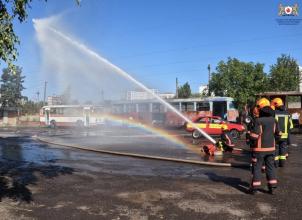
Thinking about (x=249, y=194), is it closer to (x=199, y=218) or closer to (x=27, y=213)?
(x=199, y=218)

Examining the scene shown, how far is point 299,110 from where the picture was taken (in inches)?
1073

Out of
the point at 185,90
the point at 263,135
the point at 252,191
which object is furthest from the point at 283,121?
the point at 185,90

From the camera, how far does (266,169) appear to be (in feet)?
26.2

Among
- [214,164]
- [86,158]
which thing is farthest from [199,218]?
[86,158]

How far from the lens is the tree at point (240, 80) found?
3878cm

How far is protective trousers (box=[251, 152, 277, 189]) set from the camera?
25.6 ft

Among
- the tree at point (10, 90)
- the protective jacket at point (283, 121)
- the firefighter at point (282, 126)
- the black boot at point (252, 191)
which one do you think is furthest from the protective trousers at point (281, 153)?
the tree at point (10, 90)

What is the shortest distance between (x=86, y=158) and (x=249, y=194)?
26.3ft

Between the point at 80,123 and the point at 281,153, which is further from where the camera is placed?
the point at 80,123

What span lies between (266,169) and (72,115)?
Result: 4049 cm

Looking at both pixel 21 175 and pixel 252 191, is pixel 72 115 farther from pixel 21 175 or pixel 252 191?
pixel 252 191

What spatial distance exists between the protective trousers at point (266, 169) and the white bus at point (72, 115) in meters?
35.2

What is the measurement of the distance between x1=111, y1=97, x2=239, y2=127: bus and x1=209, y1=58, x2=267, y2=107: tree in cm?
305

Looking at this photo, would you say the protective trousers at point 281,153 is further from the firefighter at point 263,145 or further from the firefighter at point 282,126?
the firefighter at point 263,145
